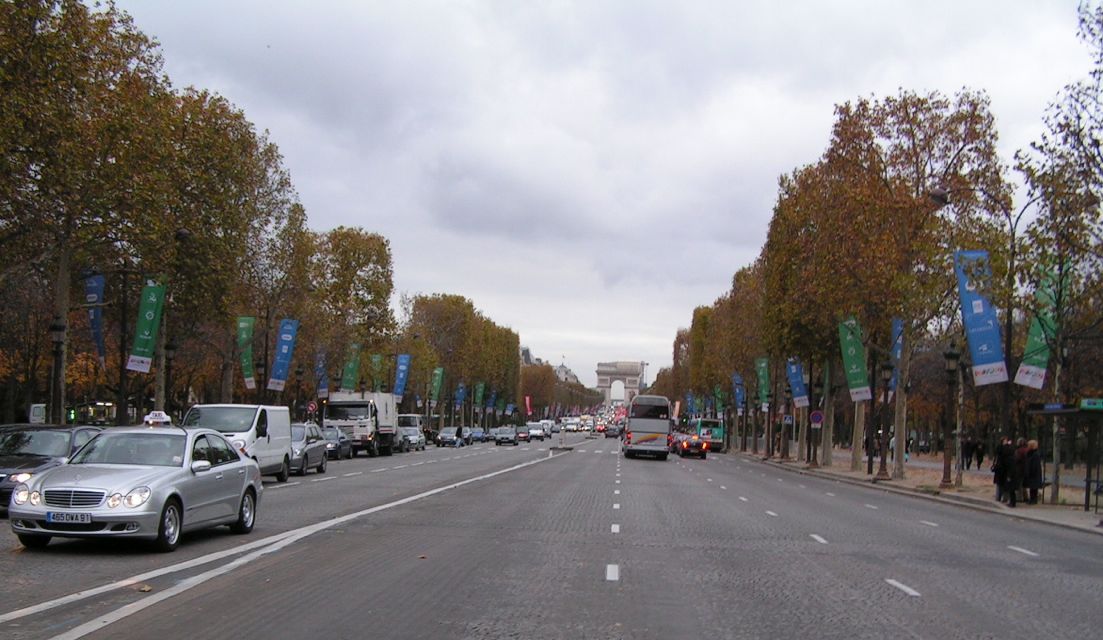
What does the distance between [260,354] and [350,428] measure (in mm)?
17022

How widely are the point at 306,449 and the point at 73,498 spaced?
852 inches

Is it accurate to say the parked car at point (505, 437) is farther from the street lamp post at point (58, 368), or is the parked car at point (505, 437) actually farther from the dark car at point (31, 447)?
the dark car at point (31, 447)

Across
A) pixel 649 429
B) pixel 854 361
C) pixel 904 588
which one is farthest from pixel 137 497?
pixel 649 429

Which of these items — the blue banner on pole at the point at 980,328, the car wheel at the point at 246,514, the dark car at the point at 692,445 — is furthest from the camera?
the dark car at the point at 692,445

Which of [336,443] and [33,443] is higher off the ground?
[33,443]

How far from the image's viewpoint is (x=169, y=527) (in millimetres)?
13242

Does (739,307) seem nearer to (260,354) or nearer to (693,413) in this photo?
(260,354)

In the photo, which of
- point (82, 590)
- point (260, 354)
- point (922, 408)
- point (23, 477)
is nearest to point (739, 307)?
point (922, 408)

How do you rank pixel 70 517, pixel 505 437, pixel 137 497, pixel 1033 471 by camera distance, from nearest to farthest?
pixel 70 517, pixel 137 497, pixel 1033 471, pixel 505 437

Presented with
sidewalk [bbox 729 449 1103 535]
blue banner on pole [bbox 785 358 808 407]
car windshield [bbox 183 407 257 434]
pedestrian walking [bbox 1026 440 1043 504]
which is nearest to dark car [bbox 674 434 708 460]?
blue banner on pole [bbox 785 358 808 407]

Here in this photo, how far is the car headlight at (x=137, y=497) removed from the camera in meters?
12.7

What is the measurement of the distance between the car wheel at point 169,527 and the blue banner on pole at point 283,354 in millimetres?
37532

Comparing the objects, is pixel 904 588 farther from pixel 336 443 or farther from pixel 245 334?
pixel 245 334

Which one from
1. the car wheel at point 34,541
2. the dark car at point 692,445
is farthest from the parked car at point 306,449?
the dark car at point 692,445
